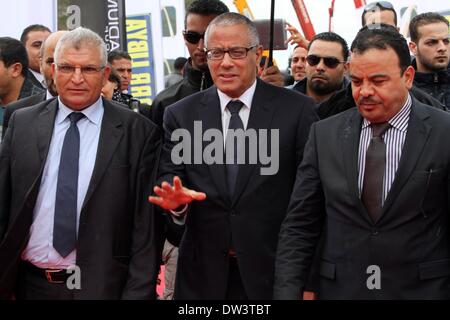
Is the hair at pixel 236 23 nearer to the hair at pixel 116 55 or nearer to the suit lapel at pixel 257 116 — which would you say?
the suit lapel at pixel 257 116

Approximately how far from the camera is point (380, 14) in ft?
21.6

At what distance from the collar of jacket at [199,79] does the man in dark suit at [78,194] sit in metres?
1.18

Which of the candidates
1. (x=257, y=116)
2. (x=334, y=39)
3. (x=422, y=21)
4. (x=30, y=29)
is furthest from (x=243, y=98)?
(x=30, y=29)

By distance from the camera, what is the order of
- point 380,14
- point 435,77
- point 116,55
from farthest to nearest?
point 116,55 < point 380,14 < point 435,77

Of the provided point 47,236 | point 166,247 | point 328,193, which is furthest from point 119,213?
point 166,247

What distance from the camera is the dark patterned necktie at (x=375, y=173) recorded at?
4.04m

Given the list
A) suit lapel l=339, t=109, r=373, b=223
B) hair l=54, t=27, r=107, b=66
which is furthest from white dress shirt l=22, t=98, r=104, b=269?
suit lapel l=339, t=109, r=373, b=223

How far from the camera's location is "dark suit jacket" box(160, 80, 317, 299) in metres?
4.50

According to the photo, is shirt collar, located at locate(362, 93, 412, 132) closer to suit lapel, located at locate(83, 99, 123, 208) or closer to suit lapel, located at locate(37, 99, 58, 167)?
suit lapel, located at locate(83, 99, 123, 208)

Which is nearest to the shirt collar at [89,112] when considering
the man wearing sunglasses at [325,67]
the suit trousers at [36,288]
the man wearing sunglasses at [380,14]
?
the suit trousers at [36,288]

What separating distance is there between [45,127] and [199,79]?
59.2 inches

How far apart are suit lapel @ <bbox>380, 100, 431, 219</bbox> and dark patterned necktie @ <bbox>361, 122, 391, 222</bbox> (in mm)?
78

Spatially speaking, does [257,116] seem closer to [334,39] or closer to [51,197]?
[51,197]
